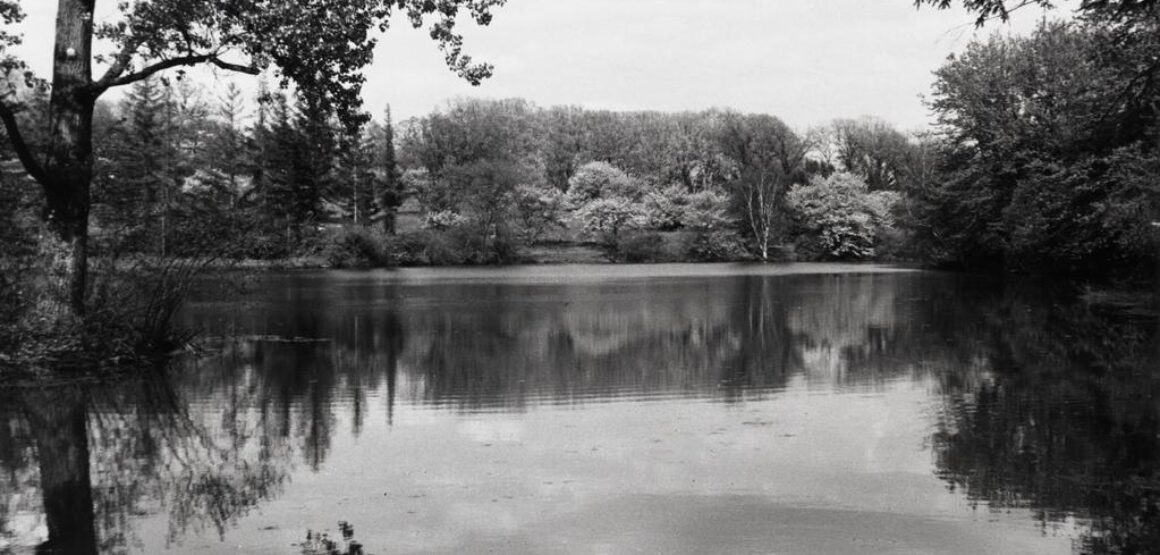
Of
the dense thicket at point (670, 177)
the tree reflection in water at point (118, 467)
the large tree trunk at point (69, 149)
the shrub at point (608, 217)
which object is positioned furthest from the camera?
the shrub at point (608, 217)

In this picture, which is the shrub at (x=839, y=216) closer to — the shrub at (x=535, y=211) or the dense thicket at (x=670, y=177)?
the dense thicket at (x=670, y=177)

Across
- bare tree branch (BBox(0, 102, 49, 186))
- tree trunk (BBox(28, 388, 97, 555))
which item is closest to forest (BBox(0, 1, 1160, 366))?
bare tree branch (BBox(0, 102, 49, 186))

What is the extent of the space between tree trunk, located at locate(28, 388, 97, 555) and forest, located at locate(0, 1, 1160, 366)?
2.58 m

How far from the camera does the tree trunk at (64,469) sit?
6289 millimetres

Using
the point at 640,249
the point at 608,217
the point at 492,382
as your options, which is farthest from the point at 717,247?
the point at 492,382

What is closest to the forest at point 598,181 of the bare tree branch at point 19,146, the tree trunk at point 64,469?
the bare tree branch at point 19,146

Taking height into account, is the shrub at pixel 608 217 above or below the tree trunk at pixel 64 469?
above

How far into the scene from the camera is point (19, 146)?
507 inches

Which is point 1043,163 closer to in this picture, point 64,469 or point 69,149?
point 69,149

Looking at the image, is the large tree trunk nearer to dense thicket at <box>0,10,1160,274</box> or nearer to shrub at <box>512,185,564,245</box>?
dense thicket at <box>0,10,1160,274</box>

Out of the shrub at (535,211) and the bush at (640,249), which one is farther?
the bush at (640,249)

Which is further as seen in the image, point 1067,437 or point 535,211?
point 535,211

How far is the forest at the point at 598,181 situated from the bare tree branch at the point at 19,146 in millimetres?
50

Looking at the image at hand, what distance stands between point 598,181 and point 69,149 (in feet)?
229
